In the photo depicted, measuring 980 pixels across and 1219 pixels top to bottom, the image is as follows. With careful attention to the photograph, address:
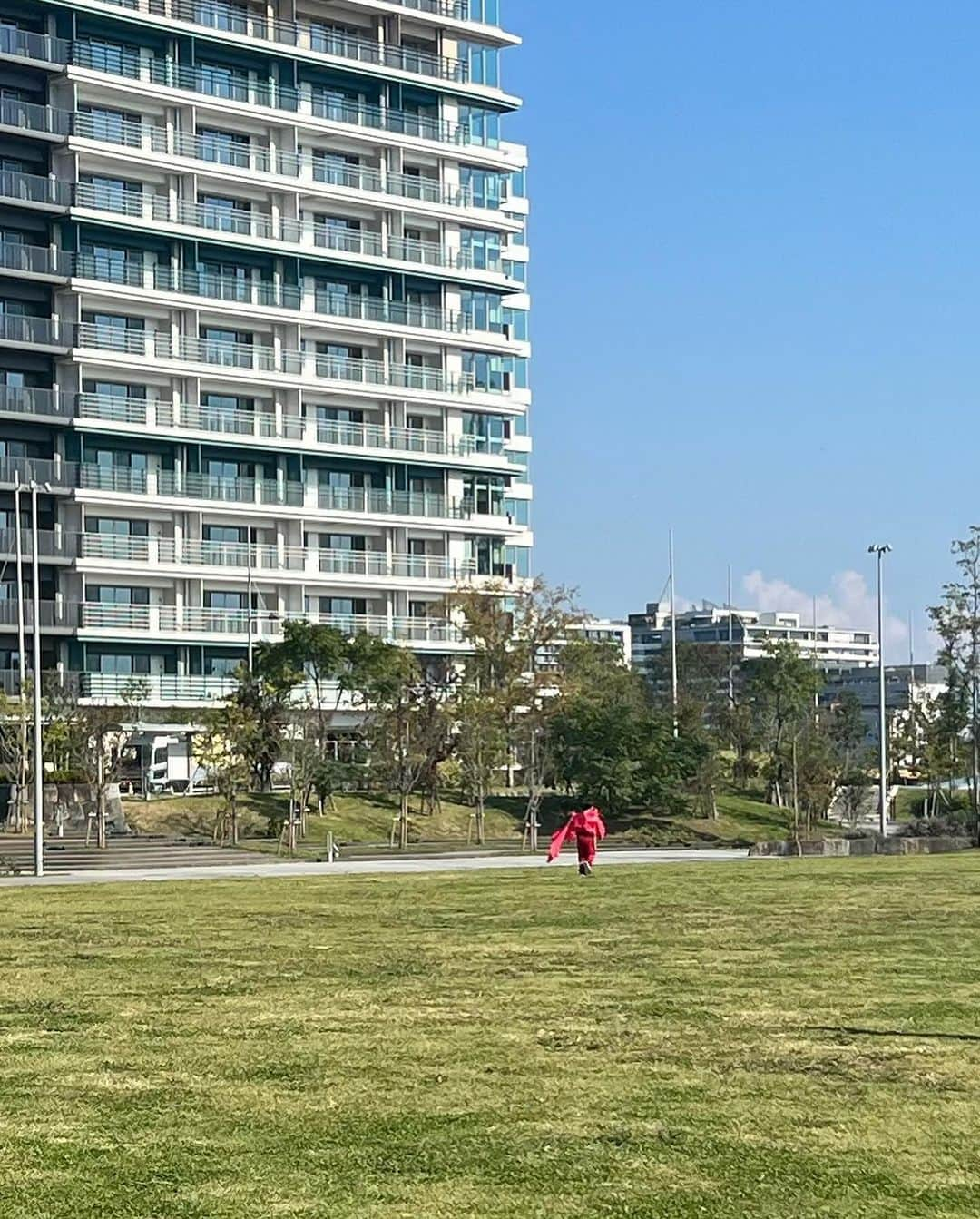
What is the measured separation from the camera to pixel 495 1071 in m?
12.3

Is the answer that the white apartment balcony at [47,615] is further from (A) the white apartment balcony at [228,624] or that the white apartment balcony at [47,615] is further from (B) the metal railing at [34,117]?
(B) the metal railing at [34,117]

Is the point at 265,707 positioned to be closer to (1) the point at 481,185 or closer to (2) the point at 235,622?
(2) the point at 235,622

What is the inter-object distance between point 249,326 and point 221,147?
7.42 metres

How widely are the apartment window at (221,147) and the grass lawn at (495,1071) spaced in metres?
62.8

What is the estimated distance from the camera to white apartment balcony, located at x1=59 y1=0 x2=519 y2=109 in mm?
80812

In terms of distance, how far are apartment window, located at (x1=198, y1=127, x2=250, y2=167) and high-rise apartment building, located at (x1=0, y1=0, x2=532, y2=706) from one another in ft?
0.62

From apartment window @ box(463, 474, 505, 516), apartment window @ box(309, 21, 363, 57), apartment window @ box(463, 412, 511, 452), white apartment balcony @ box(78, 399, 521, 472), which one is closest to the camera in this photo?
white apartment balcony @ box(78, 399, 521, 472)

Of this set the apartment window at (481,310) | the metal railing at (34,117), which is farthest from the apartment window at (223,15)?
the apartment window at (481,310)

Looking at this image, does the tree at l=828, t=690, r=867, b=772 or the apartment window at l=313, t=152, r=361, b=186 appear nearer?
the apartment window at l=313, t=152, r=361, b=186

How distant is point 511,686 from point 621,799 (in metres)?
6.19

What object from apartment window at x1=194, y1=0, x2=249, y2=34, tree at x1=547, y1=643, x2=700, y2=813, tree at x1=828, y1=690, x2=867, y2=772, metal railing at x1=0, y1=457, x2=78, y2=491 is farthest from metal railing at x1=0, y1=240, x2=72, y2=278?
tree at x1=828, y1=690, x2=867, y2=772

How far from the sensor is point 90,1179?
9297 mm

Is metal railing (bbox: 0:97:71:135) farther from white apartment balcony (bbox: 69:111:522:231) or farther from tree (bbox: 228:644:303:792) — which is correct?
tree (bbox: 228:644:303:792)

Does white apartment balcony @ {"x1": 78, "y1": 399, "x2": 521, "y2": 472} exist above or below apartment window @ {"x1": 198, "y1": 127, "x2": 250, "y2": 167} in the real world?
below
